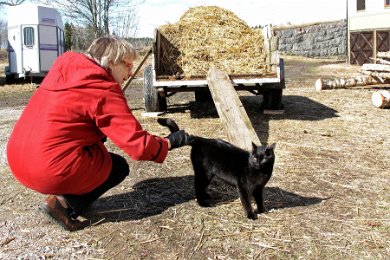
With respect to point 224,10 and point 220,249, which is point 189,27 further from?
point 220,249

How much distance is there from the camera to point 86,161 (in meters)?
3.25

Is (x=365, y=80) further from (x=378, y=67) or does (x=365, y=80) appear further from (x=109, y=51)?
(x=109, y=51)

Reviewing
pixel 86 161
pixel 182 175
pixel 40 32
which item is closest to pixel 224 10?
pixel 182 175

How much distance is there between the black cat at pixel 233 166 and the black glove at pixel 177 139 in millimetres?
82

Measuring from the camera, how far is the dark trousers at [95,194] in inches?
135

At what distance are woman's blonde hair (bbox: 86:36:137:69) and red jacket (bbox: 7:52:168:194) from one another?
93 millimetres

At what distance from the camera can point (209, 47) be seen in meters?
8.37

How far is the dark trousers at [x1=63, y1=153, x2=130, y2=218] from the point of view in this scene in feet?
11.3

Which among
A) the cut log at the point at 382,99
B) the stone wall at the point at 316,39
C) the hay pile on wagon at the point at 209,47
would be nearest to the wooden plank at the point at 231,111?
the hay pile on wagon at the point at 209,47

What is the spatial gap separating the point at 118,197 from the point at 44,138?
1301 millimetres

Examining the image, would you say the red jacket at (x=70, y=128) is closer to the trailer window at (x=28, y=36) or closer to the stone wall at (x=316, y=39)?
the trailer window at (x=28, y=36)

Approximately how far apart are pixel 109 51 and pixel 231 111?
9.75ft

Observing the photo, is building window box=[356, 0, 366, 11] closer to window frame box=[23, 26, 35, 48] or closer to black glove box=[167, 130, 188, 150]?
window frame box=[23, 26, 35, 48]

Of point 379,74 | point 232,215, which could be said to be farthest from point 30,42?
point 232,215
